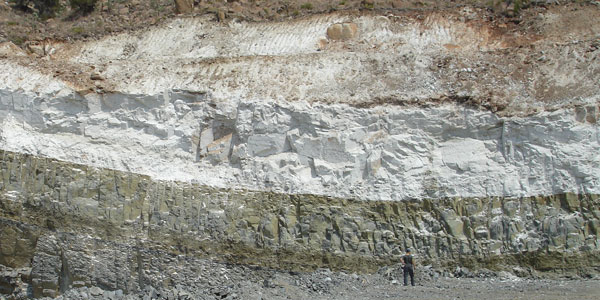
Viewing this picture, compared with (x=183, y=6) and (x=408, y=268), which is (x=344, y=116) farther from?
(x=183, y=6)

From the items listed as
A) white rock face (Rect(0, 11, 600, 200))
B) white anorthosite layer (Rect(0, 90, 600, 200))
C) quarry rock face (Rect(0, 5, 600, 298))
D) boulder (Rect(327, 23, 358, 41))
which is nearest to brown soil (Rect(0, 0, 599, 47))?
boulder (Rect(327, 23, 358, 41))

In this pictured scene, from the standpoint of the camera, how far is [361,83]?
1812 cm

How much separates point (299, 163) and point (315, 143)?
2.16ft

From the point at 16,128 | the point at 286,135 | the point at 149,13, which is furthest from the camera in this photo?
→ the point at 149,13

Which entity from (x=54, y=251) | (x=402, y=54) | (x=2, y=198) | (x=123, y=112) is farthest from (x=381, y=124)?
(x=2, y=198)

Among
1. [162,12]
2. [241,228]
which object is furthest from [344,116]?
[162,12]

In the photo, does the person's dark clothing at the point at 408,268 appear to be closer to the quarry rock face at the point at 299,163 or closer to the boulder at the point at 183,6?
the quarry rock face at the point at 299,163

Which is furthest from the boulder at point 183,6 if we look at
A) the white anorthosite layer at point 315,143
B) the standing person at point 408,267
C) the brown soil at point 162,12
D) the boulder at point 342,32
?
the standing person at point 408,267

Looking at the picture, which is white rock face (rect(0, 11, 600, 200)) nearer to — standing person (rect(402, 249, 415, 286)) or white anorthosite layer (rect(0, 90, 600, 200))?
white anorthosite layer (rect(0, 90, 600, 200))

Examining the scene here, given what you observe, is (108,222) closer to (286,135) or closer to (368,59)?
(286,135)

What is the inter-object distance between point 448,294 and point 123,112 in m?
9.96

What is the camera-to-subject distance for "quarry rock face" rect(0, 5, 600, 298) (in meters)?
16.3

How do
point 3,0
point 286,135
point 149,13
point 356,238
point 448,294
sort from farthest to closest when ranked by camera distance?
point 3,0
point 149,13
point 286,135
point 356,238
point 448,294

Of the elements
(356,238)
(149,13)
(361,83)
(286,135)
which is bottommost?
(356,238)
